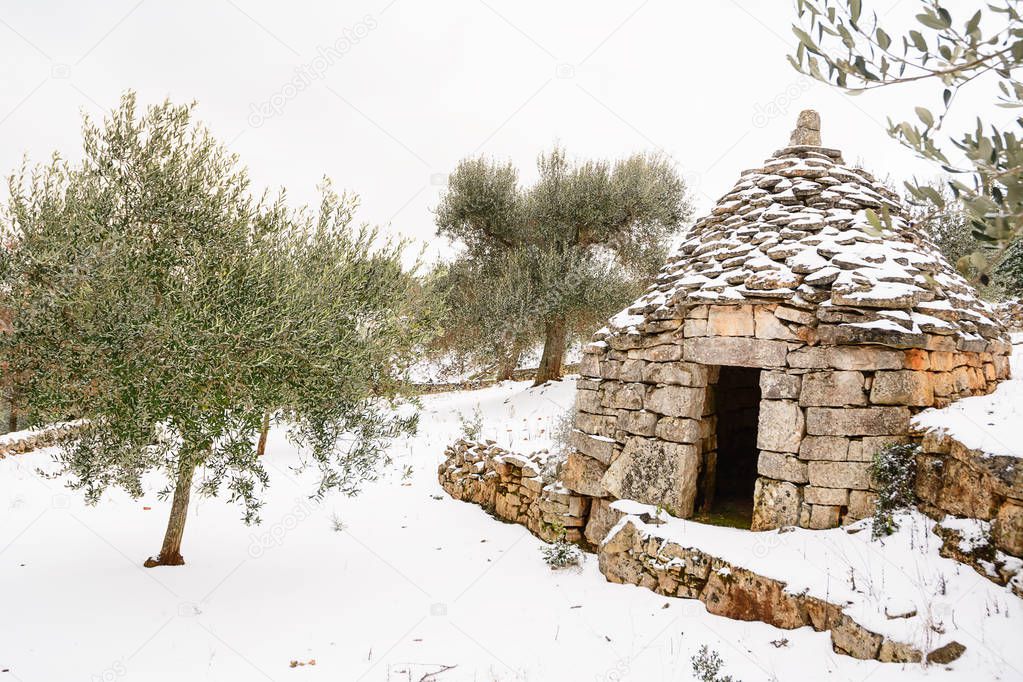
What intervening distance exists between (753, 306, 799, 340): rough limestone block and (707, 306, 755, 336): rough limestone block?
0.06 meters

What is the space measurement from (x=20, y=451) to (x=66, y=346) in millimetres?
10733

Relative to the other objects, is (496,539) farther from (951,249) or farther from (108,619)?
(951,249)

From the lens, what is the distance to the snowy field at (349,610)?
5.08 metres

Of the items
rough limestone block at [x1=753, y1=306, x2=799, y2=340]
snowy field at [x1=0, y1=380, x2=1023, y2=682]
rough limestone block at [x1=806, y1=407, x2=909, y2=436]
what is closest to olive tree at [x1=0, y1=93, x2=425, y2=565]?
snowy field at [x1=0, y1=380, x2=1023, y2=682]

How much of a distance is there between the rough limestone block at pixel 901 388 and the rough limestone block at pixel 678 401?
5.56 ft

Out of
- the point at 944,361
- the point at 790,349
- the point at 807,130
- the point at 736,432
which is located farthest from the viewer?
the point at 736,432

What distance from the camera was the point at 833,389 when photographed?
5.92 meters

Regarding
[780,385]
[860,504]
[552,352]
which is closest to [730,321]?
[780,385]

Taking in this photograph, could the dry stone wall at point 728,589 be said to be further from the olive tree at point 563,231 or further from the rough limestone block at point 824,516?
the olive tree at point 563,231

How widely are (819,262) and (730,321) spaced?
1119mm

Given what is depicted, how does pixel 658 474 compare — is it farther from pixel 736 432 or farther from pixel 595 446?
pixel 736 432

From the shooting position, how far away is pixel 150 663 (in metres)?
5.27

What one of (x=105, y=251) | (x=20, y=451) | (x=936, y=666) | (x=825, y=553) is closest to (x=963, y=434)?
(x=825, y=553)

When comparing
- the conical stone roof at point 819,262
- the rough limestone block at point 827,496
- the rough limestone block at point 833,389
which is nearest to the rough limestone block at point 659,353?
the conical stone roof at point 819,262
